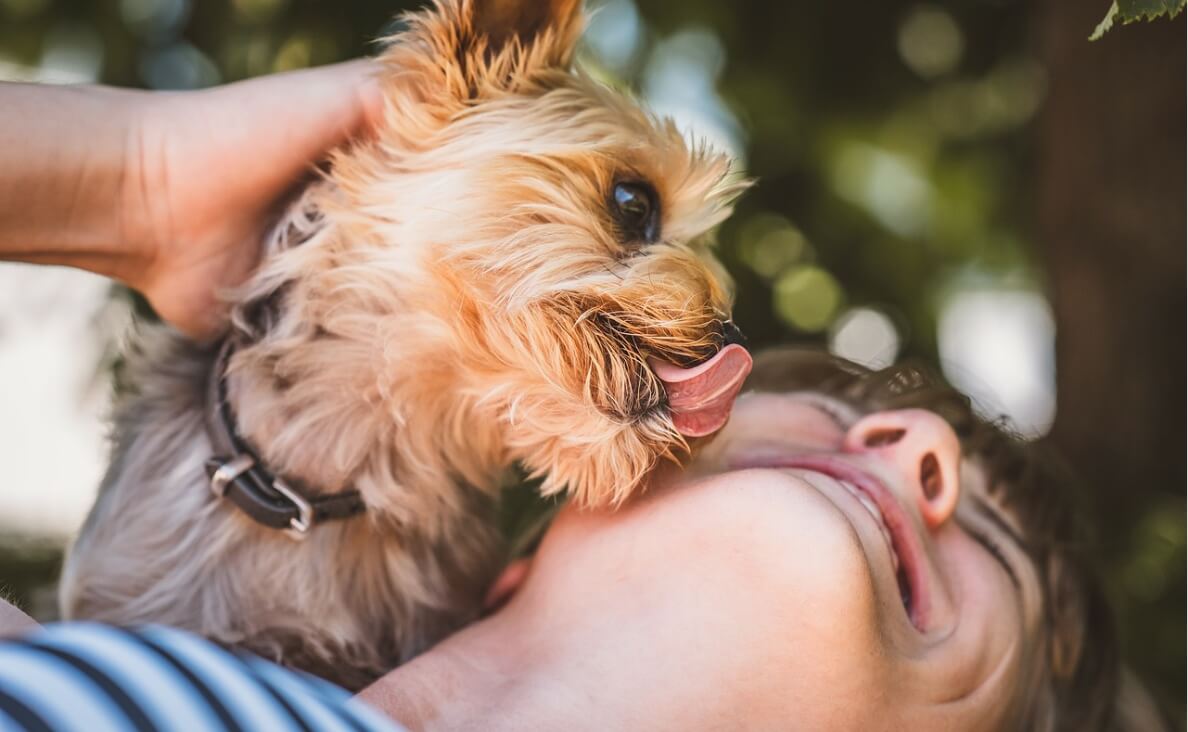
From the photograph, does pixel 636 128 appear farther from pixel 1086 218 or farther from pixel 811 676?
pixel 1086 218

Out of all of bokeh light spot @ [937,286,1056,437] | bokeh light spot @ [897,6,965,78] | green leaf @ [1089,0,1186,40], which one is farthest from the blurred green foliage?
green leaf @ [1089,0,1186,40]

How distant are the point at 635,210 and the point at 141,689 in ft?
3.26

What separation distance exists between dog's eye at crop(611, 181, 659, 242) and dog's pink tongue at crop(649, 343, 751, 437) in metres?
0.27

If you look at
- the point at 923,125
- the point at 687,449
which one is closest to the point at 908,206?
the point at 923,125

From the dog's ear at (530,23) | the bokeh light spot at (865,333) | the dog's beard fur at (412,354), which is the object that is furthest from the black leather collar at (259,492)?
the bokeh light spot at (865,333)


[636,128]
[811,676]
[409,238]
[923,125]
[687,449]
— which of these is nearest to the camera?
[811,676]

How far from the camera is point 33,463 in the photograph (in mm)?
3449

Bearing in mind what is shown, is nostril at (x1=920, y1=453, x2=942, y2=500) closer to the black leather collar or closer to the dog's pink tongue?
the dog's pink tongue

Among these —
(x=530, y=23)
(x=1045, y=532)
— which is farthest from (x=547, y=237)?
(x=1045, y=532)

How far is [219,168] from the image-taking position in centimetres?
149

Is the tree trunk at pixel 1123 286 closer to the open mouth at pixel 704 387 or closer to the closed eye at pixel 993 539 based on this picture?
the closed eye at pixel 993 539

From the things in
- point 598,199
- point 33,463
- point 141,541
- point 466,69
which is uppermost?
point 466,69

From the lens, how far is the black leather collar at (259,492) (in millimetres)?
1507

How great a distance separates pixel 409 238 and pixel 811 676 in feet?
2.72
